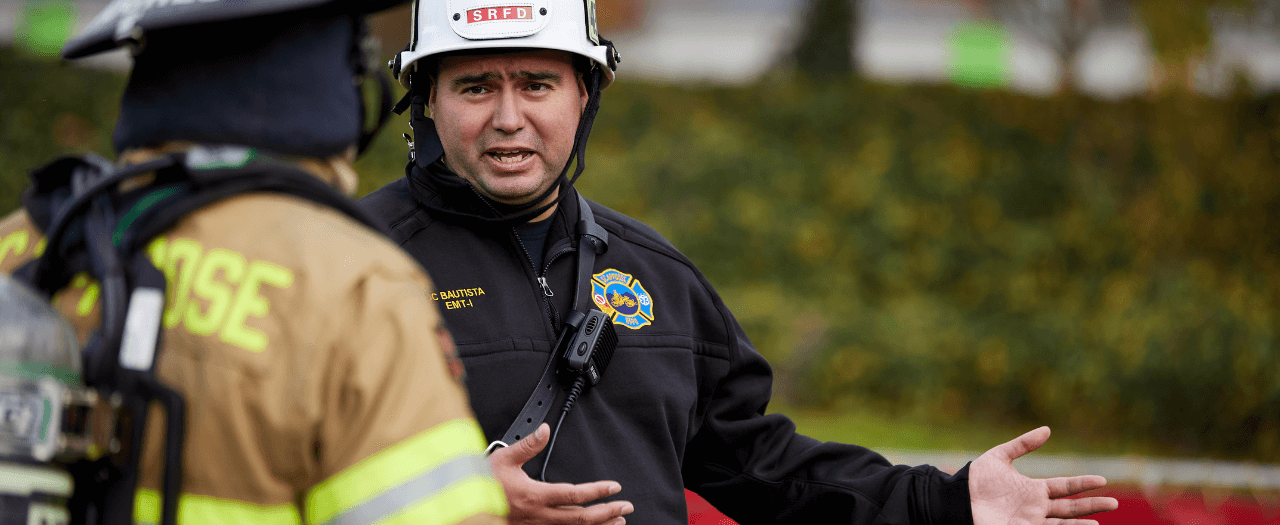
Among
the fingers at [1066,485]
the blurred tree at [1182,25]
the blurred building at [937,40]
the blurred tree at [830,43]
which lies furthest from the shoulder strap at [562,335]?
the blurred tree at [830,43]

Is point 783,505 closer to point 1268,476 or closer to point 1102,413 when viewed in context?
point 1268,476

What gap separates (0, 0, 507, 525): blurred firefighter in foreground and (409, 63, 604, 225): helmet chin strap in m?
1.19

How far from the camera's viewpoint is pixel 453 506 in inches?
54.5

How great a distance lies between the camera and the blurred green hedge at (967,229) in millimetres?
10039

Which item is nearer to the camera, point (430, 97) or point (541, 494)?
point (541, 494)

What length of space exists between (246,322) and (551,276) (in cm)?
138

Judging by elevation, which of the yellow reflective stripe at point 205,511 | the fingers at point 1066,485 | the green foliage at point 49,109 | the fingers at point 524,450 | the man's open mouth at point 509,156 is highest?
the green foliage at point 49,109

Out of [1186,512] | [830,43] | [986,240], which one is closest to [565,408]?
[1186,512]

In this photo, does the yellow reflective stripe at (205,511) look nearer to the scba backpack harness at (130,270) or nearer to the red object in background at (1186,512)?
the scba backpack harness at (130,270)

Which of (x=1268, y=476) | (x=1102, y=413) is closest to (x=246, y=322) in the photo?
(x=1268, y=476)

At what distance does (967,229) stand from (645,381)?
35.2 ft

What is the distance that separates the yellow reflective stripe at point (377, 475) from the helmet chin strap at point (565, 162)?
1.31m

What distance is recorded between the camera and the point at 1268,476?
6258 millimetres

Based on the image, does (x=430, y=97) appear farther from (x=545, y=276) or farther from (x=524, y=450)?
(x=524, y=450)
